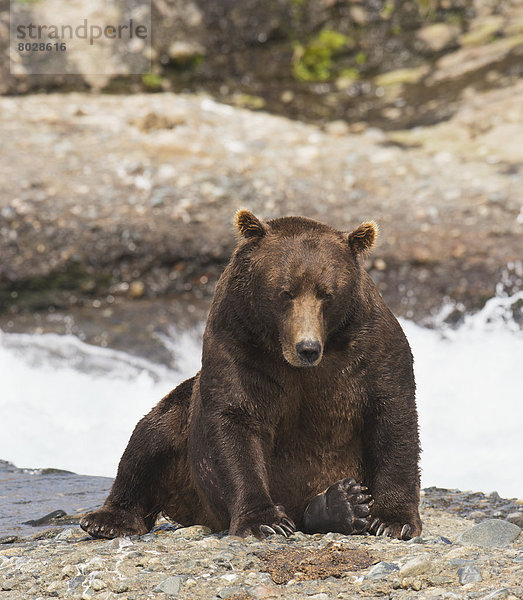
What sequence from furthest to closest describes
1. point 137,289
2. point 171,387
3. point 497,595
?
point 137,289, point 171,387, point 497,595

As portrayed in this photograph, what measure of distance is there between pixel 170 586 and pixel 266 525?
0.65 metres

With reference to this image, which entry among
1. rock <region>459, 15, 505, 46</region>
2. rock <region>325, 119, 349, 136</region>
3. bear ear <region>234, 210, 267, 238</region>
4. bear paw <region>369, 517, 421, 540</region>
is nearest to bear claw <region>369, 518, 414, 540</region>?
bear paw <region>369, 517, 421, 540</region>

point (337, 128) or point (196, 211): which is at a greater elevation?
point (337, 128)

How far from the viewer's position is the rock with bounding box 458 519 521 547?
4.98m

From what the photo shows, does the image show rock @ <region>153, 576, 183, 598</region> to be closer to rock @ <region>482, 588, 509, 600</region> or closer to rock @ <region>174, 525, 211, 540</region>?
rock @ <region>174, 525, 211, 540</region>

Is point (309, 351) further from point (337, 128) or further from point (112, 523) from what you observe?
point (337, 128)

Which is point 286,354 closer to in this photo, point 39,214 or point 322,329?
point 322,329

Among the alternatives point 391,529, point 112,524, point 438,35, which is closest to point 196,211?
point 438,35

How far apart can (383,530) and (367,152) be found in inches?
375

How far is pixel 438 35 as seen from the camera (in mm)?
17953

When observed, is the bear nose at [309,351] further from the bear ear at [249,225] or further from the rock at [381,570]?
the rock at [381,570]

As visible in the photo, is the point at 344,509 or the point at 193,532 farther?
the point at 193,532

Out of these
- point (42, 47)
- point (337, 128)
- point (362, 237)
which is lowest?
point (362, 237)

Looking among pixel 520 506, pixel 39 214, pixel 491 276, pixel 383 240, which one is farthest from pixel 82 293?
pixel 520 506
